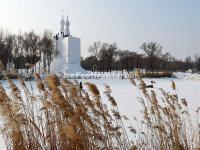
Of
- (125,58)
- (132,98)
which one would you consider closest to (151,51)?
(125,58)

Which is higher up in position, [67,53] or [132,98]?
[67,53]

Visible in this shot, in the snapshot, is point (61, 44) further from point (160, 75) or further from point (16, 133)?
point (16, 133)

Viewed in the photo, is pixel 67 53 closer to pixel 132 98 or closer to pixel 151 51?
pixel 151 51

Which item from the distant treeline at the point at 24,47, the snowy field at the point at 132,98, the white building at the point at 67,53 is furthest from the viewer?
the white building at the point at 67,53

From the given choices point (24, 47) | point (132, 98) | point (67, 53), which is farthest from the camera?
point (67, 53)

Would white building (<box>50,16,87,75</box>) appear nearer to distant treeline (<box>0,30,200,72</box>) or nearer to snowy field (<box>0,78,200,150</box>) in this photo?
distant treeline (<box>0,30,200,72</box>)

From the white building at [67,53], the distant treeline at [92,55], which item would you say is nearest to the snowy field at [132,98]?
the distant treeline at [92,55]

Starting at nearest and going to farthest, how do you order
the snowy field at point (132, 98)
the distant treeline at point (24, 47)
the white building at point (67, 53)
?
the snowy field at point (132, 98)
the distant treeline at point (24, 47)
the white building at point (67, 53)

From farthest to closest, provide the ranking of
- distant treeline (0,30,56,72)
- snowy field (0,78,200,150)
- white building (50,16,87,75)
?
white building (50,16,87,75)
distant treeline (0,30,56,72)
snowy field (0,78,200,150)

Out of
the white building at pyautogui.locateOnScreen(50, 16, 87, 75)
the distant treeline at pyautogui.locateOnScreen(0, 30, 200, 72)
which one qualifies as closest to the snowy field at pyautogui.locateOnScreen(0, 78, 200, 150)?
the distant treeline at pyautogui.locateOnScreen(0, 30, 200, 72)

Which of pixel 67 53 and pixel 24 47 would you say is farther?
pixel 67 53

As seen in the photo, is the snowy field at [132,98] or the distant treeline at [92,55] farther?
the distant treeline at [92,55]

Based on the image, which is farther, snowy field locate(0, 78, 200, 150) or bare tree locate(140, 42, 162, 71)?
bare tree locate(140, 42, 162, 71)

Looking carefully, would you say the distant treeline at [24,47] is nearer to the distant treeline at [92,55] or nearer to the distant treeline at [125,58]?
the distant treeline at [92,55]
